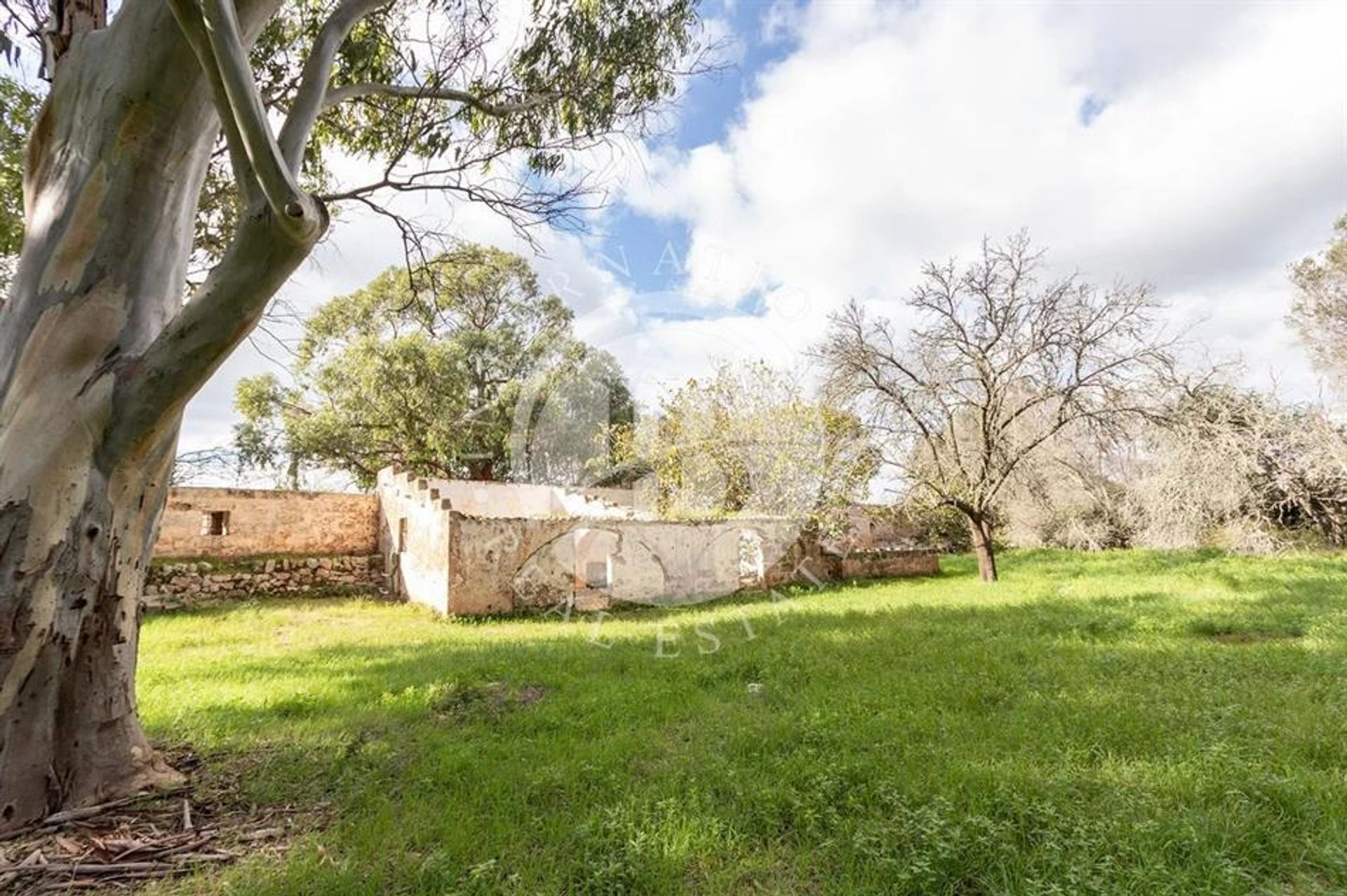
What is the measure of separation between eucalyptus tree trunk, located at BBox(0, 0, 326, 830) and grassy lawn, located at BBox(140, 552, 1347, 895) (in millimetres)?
906

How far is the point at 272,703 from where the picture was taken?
4969 millimetres

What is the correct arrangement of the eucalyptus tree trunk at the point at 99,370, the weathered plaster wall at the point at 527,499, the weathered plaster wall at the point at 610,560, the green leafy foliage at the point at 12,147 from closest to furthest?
the eucalyptus tree trunk at the point at 99,370 → the green leafy foliage at the point at 12,147 → the weathered plaster wall at the point at 610,560 → the weathered plaster wall at the point at 527,499

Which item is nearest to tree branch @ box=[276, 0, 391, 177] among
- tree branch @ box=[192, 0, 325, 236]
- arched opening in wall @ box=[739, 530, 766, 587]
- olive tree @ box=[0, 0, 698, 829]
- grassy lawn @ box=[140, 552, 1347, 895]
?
olive tree @ box=[0, 0, 698, 829]

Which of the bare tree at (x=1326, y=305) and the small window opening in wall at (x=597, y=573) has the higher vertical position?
the bare tree at (x=1326, y=305)

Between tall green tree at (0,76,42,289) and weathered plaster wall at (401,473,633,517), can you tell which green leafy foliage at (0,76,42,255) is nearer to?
tall green tree at (0,76,42,289)

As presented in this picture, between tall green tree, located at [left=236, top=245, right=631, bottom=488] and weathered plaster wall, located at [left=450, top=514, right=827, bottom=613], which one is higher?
tall green tree, located at [left=236, top=245, right=631, bottom=488]

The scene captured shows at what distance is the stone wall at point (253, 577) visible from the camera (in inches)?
461

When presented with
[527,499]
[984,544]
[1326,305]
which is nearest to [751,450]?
[984,544]

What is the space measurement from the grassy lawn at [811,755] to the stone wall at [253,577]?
17.6 ft

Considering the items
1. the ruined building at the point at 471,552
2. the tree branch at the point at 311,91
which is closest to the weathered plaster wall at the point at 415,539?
the ruined building at the point at 471,552

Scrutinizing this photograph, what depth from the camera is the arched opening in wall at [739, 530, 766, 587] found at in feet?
43.4

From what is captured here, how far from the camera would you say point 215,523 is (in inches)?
524

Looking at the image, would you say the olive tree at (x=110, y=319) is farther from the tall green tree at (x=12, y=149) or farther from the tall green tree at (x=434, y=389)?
the tall green tree at (x=434, y=389)

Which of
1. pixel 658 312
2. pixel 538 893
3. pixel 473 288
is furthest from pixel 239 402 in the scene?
pixel 538 893
